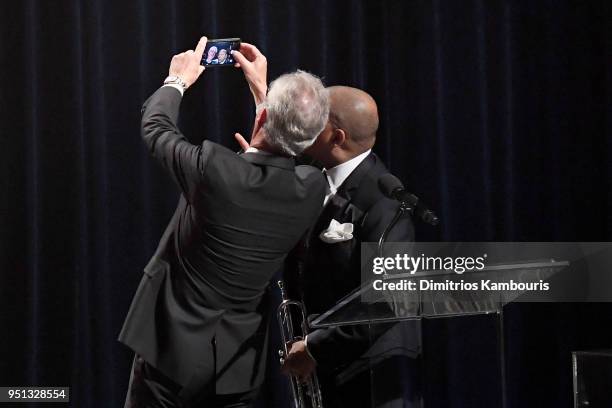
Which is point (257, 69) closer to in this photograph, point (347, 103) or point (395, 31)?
point (347, 103)

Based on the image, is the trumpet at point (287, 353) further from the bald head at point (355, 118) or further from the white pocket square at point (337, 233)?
the bald head at point (355, 118)

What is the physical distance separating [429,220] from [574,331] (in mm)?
2134

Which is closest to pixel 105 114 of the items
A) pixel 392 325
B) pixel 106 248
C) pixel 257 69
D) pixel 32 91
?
pixel 32 91

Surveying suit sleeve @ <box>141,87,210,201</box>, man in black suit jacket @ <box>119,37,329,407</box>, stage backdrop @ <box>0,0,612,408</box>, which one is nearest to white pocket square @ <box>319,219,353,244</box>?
man in black suit jacket @ <box>119,37,329,407</box>

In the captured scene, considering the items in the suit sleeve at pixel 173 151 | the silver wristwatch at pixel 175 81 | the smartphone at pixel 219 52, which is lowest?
the suit sleeve at pixel 173 151

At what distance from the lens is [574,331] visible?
3828 mm

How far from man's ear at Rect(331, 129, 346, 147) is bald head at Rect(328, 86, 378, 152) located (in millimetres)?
13

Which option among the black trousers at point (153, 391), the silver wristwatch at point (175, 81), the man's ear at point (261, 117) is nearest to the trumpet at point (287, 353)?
the black trousers at point (153, 391)

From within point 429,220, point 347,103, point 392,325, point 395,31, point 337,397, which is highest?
point 395,31

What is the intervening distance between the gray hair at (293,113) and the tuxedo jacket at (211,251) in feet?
0.18

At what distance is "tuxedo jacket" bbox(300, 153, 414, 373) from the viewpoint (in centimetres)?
225

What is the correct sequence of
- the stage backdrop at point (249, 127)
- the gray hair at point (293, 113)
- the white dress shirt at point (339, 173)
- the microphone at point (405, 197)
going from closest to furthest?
the microphone at point (405, 197), the gray hair at point (293, 113), the white dress shirt at point (339, 173), the stage backdrop at point (249, 127)

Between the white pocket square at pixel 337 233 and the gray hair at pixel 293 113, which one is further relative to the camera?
the white pocket square at pixel 337 233

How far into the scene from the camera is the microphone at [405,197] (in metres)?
1.98
